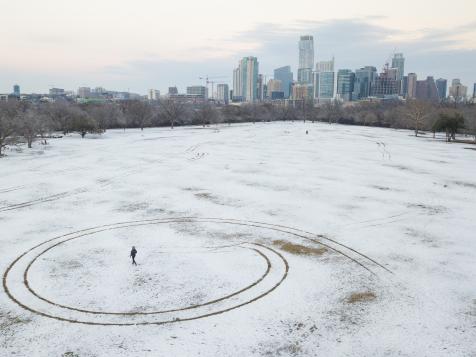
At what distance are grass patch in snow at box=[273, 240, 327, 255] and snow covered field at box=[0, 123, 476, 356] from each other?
0.56 feet

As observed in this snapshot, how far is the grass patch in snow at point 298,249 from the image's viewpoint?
3216 centimetres

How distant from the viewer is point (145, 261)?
3028 centimetres

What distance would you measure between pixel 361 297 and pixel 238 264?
9.34 metres

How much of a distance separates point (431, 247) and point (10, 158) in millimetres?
77545

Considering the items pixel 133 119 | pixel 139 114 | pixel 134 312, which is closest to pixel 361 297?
pixel 134 312

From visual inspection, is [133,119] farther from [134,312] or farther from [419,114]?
[134,312]

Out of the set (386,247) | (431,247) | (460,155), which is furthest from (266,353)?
(460,155)

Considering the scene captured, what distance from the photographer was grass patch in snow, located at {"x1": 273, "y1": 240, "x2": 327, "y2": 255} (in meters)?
32.2

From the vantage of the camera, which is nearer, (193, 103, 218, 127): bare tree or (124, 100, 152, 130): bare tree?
(124, 100, 152, 130): bare tree

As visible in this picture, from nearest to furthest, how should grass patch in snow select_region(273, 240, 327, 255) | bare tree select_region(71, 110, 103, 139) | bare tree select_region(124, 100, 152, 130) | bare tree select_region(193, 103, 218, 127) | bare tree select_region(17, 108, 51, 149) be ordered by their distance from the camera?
1. grass patch in snow select_region(273, 240, 327, 255)
2. bare tree select_region(17, 108, 51, 149)
3. bare tree select_region(71, 110, 103, 139)
4. bare tree select_region(124, 100, 152, 130)
5. bare tree select_region(193, 103, 218, 127)

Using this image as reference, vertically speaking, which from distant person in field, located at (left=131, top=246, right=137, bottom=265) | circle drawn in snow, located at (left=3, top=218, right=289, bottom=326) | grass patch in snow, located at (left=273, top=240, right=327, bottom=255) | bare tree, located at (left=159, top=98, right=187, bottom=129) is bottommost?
circle drawn in snow, located at (left=3, top=218, right=289, bottom=326)

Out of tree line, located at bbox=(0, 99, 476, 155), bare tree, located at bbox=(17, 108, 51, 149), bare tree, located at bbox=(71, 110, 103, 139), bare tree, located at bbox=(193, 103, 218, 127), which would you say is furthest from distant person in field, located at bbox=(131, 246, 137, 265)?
bare tree, located at bbox=(193, 103, 218, 127)

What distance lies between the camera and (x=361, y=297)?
979 inches

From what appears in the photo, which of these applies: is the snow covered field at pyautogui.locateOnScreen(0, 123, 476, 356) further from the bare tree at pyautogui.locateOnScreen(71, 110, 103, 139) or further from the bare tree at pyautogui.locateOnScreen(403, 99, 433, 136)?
the bare tree at pyautogui.locateOnScreen(403, 99, 433, 136)
